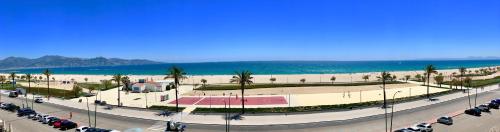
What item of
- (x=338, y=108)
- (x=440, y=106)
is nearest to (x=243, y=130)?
(x=338, y=108)

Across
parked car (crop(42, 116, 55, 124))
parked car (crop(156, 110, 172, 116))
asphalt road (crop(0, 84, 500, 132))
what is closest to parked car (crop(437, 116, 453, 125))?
→ asphalt road (crop(0, 84, 500, 132))

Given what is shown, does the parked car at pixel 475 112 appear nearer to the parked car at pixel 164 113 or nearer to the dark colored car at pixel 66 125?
the parked car at pixel 164 113

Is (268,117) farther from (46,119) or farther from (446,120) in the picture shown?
(46,119)

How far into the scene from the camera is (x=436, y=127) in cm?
4788

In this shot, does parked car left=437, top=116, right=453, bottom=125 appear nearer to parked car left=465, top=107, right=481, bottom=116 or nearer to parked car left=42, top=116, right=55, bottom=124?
→ parked car left=465, top=107, right=481, bottom=116

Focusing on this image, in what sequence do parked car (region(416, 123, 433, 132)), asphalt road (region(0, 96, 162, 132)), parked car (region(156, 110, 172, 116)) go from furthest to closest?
parked car (region(156, 110, 172, 116))
asphalt road (region(0, 96, 162, 132))
parked car (region(416, 123, 433, 132))

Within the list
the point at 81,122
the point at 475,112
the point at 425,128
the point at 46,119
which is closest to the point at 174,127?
the point at 81,122

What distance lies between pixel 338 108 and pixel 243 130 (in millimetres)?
20261

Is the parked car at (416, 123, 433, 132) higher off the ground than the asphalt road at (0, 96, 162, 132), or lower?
higher

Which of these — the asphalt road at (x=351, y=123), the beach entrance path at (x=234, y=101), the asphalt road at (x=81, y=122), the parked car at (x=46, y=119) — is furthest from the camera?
the beach entrance path at (x=234, y=101)


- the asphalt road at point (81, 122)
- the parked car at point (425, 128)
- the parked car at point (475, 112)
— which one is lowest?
the asphalt road at point (81, 122)

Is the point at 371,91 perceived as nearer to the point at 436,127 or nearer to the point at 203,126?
the point at 436,127

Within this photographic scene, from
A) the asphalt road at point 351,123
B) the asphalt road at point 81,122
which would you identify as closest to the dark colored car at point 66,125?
the asphalt road at point 81,122

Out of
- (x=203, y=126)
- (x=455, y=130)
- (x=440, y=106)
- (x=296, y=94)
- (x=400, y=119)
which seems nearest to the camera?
(x=455, y=130)
